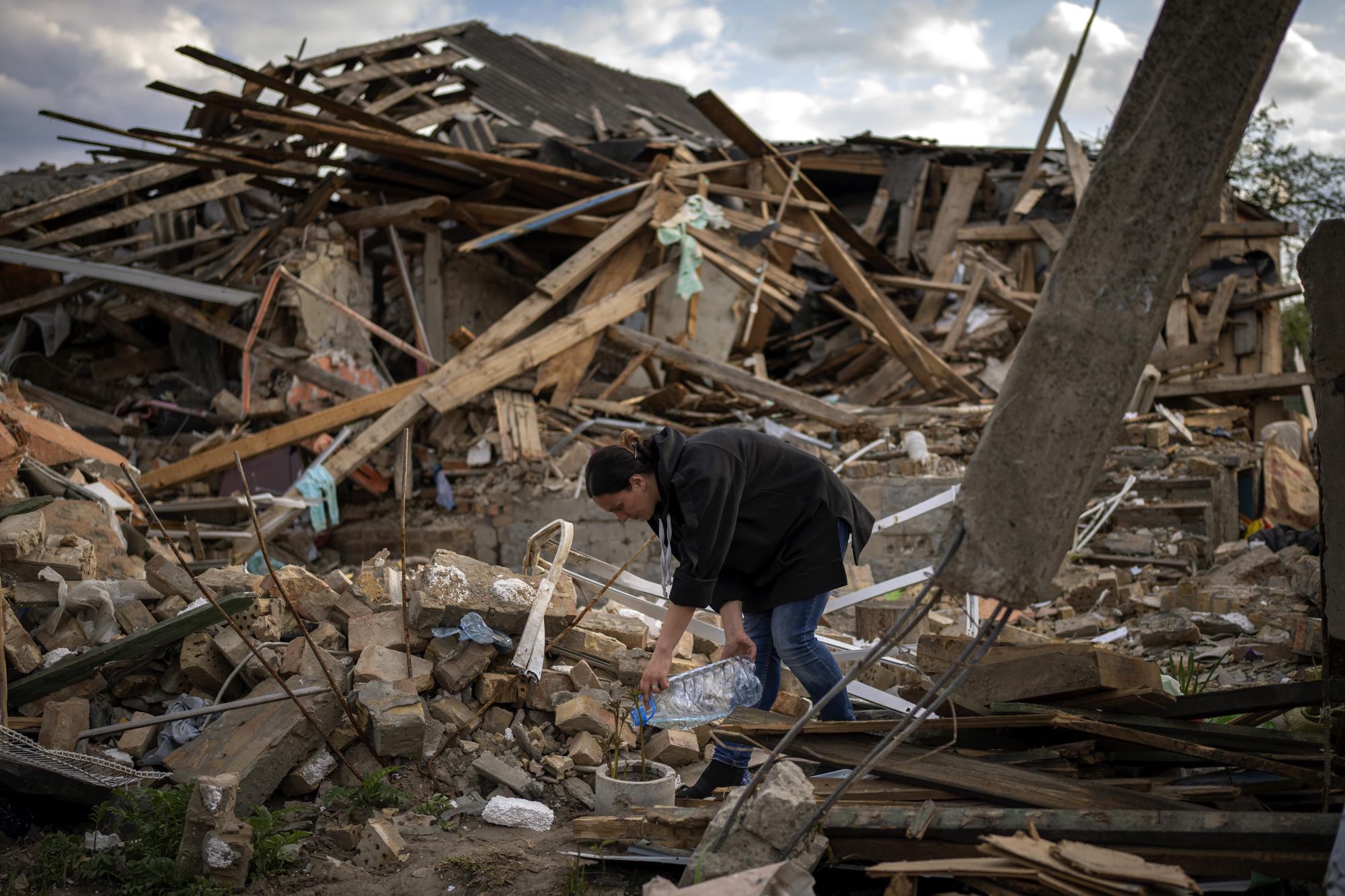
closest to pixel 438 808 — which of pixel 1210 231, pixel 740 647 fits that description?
pixel 740 647

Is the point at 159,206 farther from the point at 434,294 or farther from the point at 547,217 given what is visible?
the point at 547,217

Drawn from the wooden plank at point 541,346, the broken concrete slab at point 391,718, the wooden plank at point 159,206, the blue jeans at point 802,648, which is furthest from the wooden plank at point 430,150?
the blue jeans at point 802,648

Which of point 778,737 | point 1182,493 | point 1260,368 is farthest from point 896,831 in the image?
point 1260,368

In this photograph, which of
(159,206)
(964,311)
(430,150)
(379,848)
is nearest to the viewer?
(379,848)

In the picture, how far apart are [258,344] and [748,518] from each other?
8.42 metres

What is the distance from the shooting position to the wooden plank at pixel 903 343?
11.6 metres

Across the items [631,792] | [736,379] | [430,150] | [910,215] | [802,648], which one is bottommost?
[631,792]

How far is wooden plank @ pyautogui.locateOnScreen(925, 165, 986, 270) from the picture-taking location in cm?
1530

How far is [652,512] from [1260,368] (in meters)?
13.0

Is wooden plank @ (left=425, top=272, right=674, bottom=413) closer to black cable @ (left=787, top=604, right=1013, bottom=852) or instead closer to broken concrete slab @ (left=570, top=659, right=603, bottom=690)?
broken concrete slab @ (left=570, top=659, right=603, bottom=690)

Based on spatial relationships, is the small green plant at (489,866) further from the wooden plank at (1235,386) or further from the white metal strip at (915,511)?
the wooden plank at (1235,386)

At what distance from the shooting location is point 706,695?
441 centimetres

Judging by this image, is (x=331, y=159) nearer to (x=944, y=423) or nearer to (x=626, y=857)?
(x=944, y=423)

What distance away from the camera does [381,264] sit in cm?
1321
